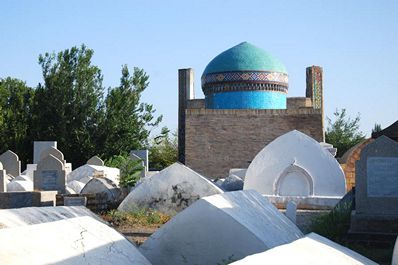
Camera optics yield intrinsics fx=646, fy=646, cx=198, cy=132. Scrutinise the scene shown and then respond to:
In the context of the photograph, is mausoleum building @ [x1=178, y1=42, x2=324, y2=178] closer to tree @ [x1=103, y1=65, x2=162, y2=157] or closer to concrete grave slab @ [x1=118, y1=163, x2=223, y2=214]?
tree @ [x1=103, y1=65, x2=162, y2=157]

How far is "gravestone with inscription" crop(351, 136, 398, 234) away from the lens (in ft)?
32.5

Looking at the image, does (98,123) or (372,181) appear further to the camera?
(98,123)

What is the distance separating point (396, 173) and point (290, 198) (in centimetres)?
497

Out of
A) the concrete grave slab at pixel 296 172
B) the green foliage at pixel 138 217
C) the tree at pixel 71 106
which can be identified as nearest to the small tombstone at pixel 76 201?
the green foliage at pixel 138 217

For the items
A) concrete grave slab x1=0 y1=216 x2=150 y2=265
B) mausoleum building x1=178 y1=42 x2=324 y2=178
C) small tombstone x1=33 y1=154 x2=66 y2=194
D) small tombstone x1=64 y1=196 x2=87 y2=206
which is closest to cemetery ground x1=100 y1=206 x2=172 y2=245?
small tombstone x1=64 y1=196 x2=87 y2=206

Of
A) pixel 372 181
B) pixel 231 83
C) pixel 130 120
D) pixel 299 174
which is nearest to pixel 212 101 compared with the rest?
pixel 231 83

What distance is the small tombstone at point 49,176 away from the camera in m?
15.2

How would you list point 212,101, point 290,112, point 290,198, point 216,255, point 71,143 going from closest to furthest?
point 216,255 < point 290,198 < point 290,112 < point 71,143 < point 212,101

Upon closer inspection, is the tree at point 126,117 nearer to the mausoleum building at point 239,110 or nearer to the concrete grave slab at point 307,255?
the mausoleum building at point 239,110

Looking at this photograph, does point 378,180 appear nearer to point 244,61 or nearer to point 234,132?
point 234,132

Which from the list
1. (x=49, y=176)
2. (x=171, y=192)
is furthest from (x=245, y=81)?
(x=171, y=192)

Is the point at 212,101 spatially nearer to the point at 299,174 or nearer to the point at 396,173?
the point at 299,174

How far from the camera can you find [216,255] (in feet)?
19.8

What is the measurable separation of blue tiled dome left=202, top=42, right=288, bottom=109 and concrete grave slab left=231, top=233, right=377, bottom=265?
25550mm
